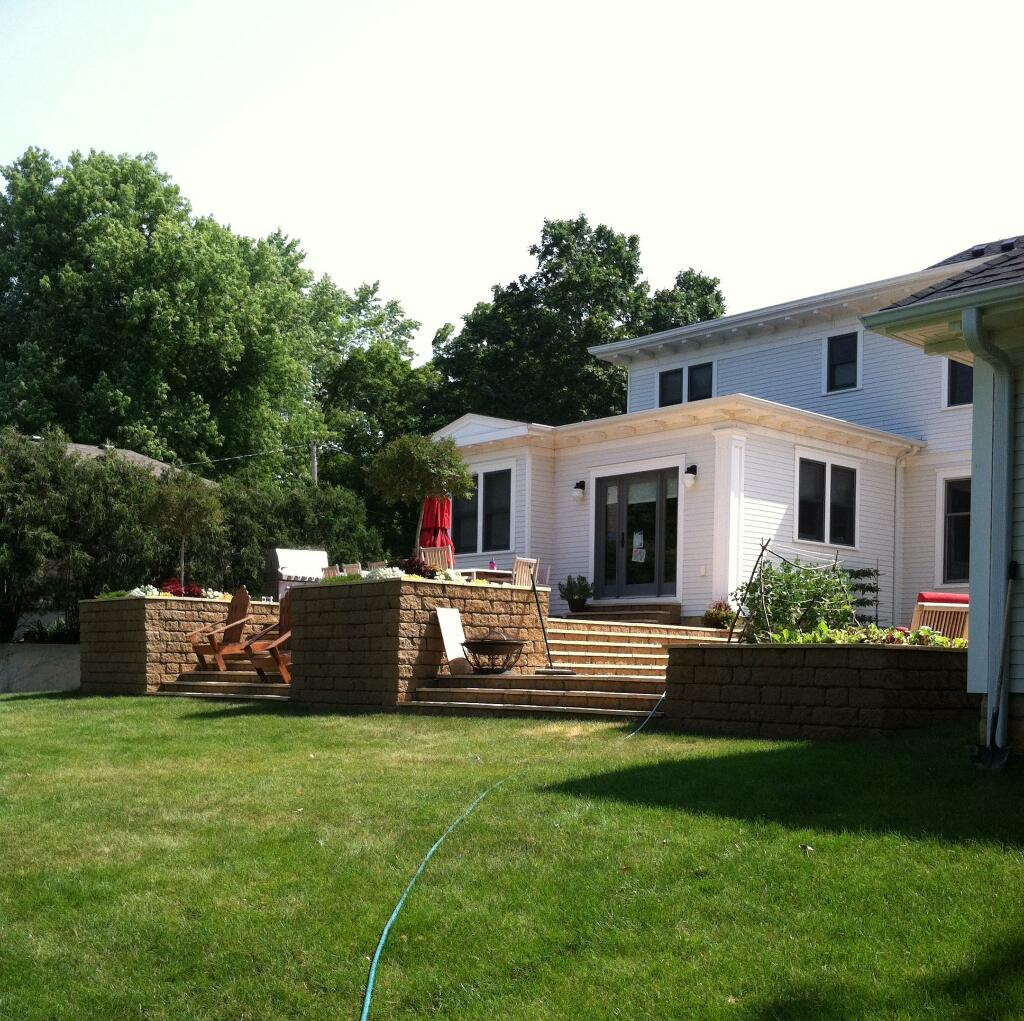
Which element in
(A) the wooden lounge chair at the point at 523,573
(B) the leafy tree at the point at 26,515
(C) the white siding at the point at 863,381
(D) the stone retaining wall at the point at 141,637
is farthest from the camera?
(C) the white siding at the point at 863,381

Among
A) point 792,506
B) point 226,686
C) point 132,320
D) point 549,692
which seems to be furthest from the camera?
point 132,320

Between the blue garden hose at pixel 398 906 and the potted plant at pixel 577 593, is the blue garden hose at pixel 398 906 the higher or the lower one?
the lower one

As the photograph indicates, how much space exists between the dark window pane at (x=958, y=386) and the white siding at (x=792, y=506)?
1398 mm

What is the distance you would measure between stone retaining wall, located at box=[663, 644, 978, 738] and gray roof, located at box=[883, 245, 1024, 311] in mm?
2469

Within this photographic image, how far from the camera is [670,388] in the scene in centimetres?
2425

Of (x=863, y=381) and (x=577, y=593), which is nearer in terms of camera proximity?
(x=577, y=593)

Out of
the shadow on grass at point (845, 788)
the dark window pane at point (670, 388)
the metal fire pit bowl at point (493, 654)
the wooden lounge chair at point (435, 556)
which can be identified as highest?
the dark window pane at point (670, 388)

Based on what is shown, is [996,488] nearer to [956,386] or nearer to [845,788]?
[845,788]

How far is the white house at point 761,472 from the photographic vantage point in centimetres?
1852

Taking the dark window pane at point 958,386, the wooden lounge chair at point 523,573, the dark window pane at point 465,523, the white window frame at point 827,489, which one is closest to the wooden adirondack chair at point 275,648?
the wooden lounge chair at point 523,573

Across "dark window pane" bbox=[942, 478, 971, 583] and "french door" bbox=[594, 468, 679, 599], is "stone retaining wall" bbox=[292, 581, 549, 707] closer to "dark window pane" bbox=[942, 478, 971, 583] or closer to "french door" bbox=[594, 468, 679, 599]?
"french door" bbox=[594, 468, 679, 599]

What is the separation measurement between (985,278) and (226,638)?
10.8m

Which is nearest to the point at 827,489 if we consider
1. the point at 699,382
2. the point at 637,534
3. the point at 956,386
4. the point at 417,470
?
the point at 956,386

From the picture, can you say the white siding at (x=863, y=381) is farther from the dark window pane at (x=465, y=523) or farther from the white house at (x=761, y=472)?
the dark window pane at (x=465, y=523)
